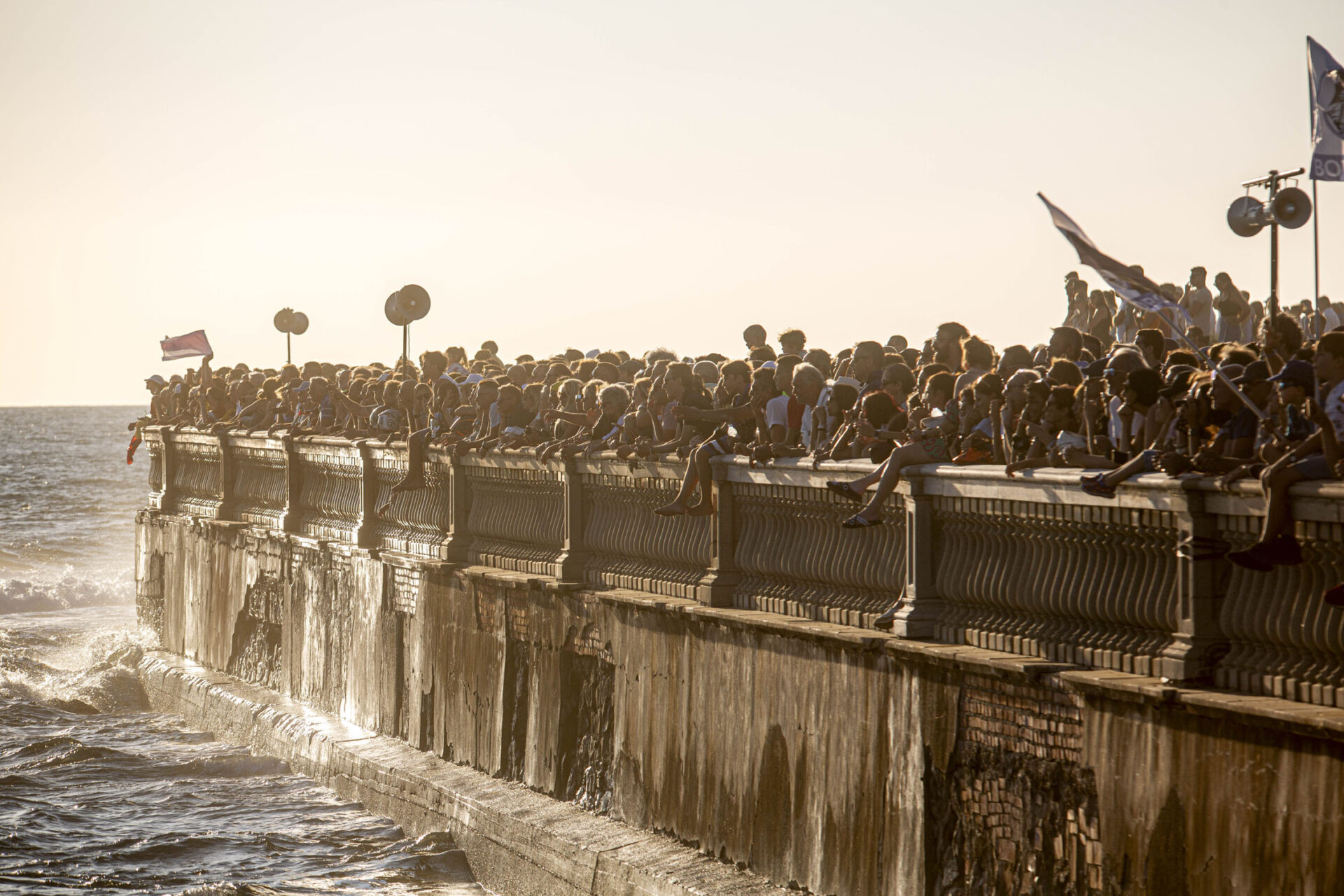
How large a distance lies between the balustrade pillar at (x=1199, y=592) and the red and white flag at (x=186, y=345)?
22162 millimetres

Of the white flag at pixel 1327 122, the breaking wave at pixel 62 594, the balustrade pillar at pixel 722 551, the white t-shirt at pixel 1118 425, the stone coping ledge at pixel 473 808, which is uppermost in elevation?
the white flag at pixel 1327 122

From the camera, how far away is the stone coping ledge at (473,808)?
38.7 feet

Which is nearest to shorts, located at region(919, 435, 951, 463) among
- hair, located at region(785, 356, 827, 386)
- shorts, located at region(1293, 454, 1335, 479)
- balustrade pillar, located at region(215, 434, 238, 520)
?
hair, located at region(785, 356, 827, 386)

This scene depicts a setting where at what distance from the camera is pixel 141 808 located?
1817 centimetres

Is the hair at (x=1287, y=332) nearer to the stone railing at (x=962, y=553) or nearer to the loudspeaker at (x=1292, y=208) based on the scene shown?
the stone railing at (x=962, y=553)

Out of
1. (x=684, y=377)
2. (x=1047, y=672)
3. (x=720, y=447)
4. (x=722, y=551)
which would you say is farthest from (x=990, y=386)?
(x=684, y=377)

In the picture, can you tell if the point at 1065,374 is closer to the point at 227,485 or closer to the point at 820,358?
the point at 820,358

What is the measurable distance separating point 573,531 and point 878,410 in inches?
152

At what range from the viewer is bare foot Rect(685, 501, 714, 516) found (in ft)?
40.5

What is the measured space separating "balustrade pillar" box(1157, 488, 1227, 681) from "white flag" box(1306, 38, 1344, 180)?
6570 mm

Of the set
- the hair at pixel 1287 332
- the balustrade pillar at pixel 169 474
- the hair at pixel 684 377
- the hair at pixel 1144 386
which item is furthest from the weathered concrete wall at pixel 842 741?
the balustrade pillar at pixel 169 474

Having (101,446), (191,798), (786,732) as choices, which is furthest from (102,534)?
(101,446)

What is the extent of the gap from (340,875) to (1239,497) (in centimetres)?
892

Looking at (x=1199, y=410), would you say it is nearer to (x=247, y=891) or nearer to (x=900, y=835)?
(x=900, y=835)
